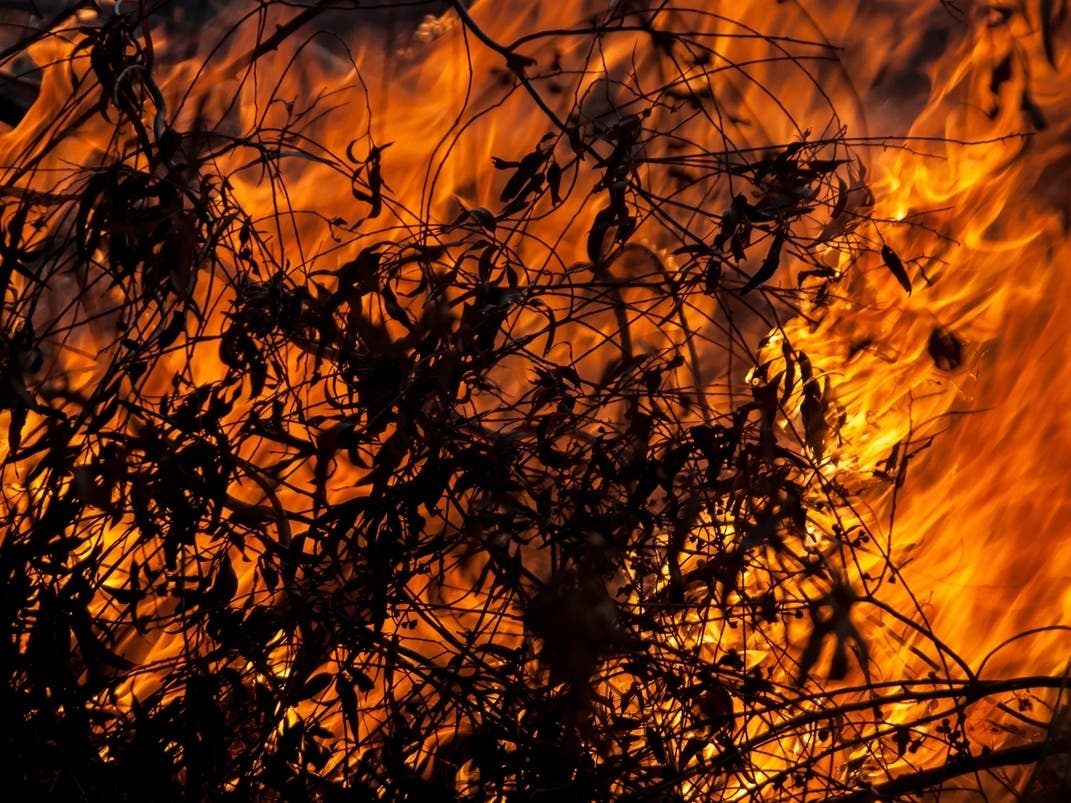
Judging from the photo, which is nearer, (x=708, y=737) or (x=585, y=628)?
(x=585, y=628)

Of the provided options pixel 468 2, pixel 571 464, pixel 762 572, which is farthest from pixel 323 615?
pixel 468 2

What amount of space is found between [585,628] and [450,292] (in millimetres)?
766

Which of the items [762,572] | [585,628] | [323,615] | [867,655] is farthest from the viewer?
[762,572]

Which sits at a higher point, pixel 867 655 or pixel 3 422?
pixel 3 422

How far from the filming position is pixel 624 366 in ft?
5.70

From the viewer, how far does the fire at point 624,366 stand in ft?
5.69

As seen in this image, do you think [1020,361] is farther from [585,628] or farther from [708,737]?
[585,628]

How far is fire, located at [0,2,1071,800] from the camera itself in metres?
1.73

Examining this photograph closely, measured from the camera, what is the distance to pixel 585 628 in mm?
1438

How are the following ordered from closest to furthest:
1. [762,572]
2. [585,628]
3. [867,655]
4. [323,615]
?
[585,628] → [323,615] → [867,655] → [762,572]

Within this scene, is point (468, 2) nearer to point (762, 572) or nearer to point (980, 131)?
point (980, 131)

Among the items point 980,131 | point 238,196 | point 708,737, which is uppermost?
Answer: point 238,196

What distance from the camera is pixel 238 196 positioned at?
2.01 m

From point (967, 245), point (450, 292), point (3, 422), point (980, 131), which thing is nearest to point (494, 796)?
point (450, 292)
